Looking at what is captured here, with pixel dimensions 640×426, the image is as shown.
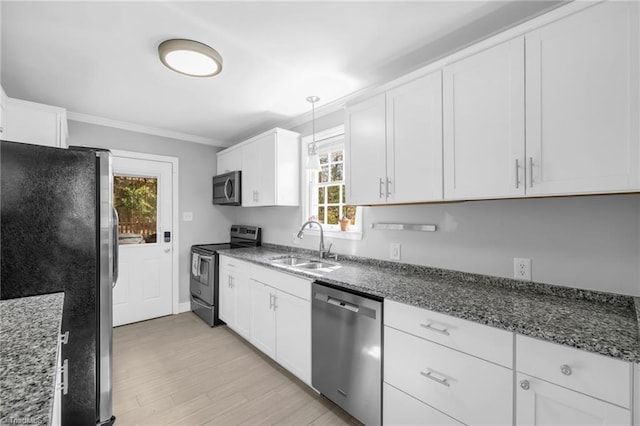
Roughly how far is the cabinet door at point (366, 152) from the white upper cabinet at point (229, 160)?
194 centimetres

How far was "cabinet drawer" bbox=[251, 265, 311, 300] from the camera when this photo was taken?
6.87 ft

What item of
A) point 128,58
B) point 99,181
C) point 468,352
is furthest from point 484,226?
point 128,58

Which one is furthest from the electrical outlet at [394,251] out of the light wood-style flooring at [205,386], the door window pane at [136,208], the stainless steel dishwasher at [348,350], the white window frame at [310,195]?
the door window pane at [136,208]

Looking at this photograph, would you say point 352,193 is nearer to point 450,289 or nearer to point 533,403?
point 450,289

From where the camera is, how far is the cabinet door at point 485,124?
1.41 metres

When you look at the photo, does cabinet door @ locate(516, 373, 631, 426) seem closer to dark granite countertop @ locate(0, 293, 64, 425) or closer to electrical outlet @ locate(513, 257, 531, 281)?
electrical outlet @ locate(513, 257, 531, 281)

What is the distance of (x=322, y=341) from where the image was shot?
1943mm

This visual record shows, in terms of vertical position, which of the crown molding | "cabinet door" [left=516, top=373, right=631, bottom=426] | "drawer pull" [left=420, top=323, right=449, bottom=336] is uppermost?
the crown molding

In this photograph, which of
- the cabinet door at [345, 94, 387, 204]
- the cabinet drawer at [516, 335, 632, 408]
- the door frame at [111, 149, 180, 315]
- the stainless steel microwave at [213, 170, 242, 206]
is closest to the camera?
the cabinet drawer at [516, 335, 632, 408]

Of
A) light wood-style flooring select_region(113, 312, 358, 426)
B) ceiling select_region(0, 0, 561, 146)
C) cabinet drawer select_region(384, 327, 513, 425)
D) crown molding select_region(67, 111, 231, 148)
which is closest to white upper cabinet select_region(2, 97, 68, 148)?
ceiling select_region(0, 0, 561, 146)

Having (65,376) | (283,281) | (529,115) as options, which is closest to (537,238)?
(529,115)

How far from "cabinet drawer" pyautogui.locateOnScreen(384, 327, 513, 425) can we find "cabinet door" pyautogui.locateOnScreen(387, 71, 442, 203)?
89 cm

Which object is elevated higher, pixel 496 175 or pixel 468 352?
pixel 496 175

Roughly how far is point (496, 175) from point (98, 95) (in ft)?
11.0
